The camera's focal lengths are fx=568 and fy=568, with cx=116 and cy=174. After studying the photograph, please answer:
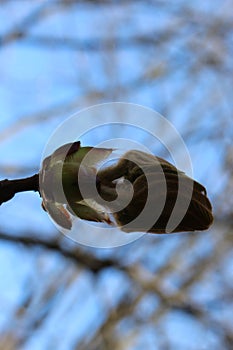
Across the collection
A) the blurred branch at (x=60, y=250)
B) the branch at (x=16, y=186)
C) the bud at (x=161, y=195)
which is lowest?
the blurred branch at (x=60, y=250)

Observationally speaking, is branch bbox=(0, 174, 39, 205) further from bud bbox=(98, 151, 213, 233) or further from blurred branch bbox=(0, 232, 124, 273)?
blurred branch bbox=(0, 232, 124, 273)

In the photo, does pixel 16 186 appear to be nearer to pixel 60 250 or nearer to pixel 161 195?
pixel 161 195

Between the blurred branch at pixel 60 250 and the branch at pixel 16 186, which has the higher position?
the branch at pixel 16 186

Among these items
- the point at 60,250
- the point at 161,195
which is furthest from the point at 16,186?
the point at 60,250

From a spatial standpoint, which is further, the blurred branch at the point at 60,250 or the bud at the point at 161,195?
the blurred branch at the point at 60,250

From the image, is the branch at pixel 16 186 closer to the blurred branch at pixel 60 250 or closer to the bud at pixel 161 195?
the bud at pixel 161 195

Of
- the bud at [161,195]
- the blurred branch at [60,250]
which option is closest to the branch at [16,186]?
the bud at [161,195]

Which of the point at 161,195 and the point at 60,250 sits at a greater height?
the point at 161,195

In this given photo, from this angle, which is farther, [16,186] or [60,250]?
[60,250]

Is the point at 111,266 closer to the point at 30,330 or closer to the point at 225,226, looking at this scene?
the point at 30,330
